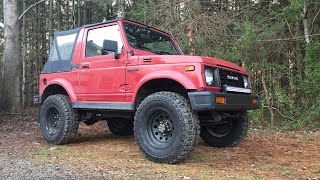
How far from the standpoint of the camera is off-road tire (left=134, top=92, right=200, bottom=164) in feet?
15.6

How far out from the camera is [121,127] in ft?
25.6

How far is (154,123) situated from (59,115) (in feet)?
7.67

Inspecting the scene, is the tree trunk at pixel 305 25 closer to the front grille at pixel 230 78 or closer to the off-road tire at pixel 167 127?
the front grille at pixel 230 78

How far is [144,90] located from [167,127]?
882 mm

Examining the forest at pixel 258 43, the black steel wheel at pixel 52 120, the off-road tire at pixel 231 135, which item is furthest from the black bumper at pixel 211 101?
the forest at pixel 258 43

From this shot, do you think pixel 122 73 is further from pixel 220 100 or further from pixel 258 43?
pixel 258 43

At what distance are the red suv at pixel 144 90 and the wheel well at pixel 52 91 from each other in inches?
0.8

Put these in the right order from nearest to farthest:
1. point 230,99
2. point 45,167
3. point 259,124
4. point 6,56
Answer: point 45,167 < point 230,99 < point 259,124 < point 6,56

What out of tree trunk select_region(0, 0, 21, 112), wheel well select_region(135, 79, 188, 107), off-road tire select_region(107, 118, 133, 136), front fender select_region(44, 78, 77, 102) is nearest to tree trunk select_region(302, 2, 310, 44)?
off-road tire select_region(107, 118, 133, 136)

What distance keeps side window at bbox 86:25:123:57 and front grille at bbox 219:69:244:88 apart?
5.97 ft

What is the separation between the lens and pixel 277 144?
7070mm

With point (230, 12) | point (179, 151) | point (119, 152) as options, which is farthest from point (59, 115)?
point (230, 12)

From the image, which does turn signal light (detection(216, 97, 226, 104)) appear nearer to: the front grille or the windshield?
the front grille

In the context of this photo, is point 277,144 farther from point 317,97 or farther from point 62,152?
point 62,152
